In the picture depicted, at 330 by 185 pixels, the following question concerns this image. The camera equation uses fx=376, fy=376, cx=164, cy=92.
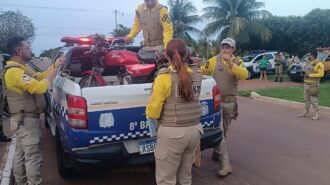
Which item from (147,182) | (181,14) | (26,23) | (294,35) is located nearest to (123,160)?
(147,182)

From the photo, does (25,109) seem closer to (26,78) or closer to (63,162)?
(26,78)

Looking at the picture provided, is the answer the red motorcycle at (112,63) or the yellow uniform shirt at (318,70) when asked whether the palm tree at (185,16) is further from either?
the red motorcycle at (112,63)

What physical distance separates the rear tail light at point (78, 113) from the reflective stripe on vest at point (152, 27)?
83.4 inches

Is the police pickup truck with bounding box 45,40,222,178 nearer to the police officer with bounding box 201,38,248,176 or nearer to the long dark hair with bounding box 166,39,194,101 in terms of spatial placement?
→ the long dark hair with bounding box 166,39,194,101

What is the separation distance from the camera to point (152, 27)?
564 centimetres

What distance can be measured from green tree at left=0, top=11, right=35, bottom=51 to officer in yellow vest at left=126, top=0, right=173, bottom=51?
44.1 feet

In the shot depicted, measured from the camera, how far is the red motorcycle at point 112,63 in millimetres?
4778

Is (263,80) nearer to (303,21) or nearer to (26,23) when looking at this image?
(303,21)

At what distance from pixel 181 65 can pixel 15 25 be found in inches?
679

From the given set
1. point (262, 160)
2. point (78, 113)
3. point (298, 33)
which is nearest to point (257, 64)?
point (298, 33)

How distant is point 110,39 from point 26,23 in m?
15.7

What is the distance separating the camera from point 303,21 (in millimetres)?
28688

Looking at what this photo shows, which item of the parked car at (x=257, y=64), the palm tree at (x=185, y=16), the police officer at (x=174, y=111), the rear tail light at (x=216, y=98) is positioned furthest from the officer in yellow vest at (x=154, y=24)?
the palm tree at (x=185, y=16)

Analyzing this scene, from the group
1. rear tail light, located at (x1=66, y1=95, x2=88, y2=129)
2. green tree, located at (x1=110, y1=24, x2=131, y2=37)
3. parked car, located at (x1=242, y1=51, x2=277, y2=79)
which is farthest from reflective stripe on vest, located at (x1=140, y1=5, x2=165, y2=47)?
green tree, located at (x1=110, y1=24, x2=131, y2=37)
